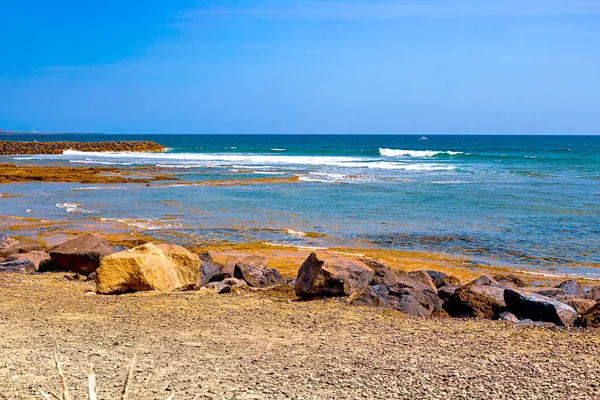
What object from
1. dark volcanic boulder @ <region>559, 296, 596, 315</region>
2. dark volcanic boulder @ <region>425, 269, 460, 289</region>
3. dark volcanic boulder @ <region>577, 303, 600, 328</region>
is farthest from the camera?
dark volcanic boulder @ <region>425, 269, 460, 289</region>

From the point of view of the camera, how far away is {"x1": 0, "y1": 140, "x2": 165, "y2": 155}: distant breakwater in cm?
7700

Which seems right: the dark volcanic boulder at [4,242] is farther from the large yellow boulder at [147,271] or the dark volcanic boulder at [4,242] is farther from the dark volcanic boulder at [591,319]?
the dark volcanic boulder at [591,319]

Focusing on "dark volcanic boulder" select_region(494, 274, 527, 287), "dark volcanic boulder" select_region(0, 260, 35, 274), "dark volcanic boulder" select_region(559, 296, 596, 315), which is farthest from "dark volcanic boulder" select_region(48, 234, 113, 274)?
"dark volcanic boulder" select_region(559, 296, 596, 315)

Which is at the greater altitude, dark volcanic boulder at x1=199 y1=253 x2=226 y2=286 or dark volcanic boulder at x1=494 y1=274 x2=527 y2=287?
dark volcanic boulder at x1=199 y1=253 x2=226 y2=286

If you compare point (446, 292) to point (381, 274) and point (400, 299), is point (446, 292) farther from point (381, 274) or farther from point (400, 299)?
point (381, 274)

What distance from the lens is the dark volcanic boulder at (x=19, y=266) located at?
12.7m

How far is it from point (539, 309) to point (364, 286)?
9.03ft

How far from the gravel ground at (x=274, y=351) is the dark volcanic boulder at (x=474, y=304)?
92 centimetres

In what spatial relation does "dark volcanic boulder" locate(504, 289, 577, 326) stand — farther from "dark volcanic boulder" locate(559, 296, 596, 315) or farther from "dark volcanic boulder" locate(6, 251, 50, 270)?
"dark volcanic boulder" locate(6, 251, 50, 270)

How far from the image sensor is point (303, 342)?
7883mm

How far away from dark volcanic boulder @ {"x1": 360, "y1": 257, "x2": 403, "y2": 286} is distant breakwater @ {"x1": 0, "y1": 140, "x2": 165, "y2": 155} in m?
72.4

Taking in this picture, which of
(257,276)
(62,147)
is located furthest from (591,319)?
(62,147)

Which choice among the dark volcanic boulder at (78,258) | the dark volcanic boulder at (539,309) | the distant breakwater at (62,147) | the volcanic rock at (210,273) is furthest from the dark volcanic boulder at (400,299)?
the distant breakwater at (62,147)

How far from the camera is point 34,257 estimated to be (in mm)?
13906
